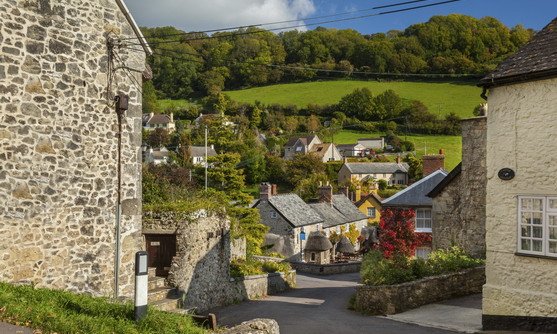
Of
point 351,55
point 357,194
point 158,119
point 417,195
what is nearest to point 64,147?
point 417,195

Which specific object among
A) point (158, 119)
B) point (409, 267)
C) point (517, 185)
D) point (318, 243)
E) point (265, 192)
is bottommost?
point (318, 243)

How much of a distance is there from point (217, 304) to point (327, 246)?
80.1ft

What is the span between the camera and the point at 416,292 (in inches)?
661

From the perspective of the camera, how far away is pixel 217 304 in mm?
20609

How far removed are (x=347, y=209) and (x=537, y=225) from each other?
45.9m

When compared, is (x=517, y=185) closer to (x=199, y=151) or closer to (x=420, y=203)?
(x=420, y=203)

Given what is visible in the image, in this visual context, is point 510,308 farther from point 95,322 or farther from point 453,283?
point 95,322

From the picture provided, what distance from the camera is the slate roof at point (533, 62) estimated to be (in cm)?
1180

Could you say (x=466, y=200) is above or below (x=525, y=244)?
above

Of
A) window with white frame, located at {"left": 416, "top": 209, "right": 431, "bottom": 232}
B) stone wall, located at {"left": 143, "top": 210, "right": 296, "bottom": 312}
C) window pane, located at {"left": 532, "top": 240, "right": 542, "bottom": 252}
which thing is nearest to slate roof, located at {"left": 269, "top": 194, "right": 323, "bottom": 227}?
window with white frame, located at {"left": 416, "top": 209, "right": 431, "bottom": 232}

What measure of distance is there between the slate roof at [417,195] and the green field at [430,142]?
45117 millimetres

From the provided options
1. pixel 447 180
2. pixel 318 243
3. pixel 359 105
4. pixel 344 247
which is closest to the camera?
pixel 447 180

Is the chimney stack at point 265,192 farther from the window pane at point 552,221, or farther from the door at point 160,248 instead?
the window pane at point 552,221

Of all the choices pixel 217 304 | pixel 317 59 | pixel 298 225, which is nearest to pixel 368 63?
pixel 317 59
